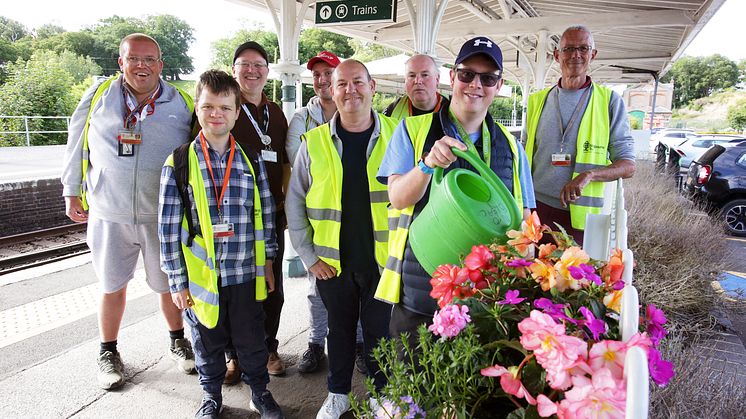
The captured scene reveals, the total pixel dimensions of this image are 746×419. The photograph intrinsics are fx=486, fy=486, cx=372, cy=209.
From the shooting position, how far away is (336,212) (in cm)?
278

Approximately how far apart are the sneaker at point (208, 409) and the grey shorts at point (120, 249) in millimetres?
860

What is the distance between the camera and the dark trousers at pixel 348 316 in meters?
2.89

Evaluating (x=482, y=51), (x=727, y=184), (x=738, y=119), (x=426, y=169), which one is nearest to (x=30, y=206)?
(x=426, y=169)

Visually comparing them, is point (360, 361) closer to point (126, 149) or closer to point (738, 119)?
point (126, 149)

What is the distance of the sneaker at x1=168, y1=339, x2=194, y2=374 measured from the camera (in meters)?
3.52

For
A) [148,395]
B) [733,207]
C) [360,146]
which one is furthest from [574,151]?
[733,207]

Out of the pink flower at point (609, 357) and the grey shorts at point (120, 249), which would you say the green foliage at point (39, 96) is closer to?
the grey shorts at point (120, 249)

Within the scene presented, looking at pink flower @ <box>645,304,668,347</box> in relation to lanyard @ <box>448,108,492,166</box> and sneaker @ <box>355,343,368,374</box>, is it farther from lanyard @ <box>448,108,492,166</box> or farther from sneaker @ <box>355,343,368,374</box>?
sneaker @ <box>355,343,368,374</box>

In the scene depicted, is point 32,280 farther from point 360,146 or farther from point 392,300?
point 392,300

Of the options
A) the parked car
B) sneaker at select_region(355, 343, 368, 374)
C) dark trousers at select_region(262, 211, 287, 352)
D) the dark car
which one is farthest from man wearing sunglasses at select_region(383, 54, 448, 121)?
the parked car

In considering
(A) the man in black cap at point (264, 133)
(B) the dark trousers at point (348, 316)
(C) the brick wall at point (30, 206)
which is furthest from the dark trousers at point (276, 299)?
(C) the brick wall at point (30, 206)

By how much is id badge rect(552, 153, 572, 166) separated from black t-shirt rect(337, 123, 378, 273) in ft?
4.08

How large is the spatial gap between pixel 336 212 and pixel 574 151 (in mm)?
1610

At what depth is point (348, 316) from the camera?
2945 mm
